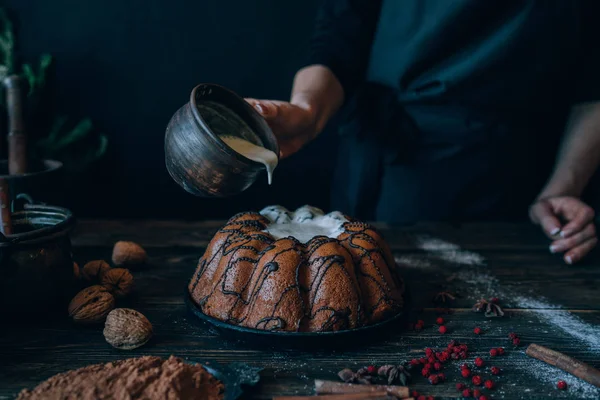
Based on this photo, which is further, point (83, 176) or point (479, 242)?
point (83, 176)

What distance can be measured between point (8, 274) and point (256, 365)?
68 centimetres

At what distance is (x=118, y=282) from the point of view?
1761mm

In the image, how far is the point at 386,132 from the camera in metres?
2.65

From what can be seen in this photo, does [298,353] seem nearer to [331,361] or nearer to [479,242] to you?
[331,361]

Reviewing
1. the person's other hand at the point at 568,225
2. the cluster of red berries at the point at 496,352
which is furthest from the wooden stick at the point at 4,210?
the person's other hand at the point at 568,225

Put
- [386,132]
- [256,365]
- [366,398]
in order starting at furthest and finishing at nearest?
[386,132] < [256,365] < [366,398]

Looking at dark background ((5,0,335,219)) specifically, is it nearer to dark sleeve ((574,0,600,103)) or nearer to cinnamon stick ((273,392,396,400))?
dark sleeve ((574,0,600,103))

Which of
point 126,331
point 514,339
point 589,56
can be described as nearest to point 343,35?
point 589,56

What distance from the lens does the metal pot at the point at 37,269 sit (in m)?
1.47

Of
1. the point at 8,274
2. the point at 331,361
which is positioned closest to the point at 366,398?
the point at 331,361

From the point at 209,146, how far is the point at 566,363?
1.03 m

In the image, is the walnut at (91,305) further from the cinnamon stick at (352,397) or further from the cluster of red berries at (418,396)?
the cluster of red berries at (418,396)

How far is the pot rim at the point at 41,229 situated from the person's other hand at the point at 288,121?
67 centimetres

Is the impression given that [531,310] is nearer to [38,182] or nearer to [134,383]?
[134,383]
